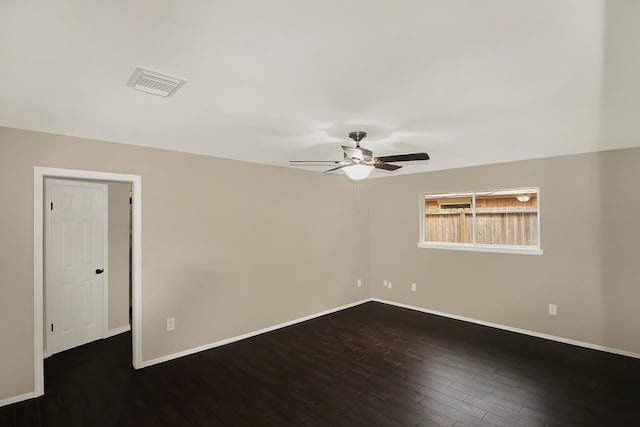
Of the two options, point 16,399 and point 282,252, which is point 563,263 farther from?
point 16,399

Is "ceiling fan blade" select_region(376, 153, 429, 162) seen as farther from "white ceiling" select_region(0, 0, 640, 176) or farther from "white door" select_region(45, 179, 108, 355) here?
"white door" select_region(45, 179, 108, 355)

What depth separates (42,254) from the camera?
9.48 feet

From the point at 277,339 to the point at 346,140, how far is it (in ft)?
9.03

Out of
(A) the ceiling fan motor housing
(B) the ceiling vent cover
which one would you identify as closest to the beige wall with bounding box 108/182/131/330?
(B) the ceiling vent cover

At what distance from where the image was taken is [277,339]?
4.21 meters

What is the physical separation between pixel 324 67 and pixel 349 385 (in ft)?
9.21

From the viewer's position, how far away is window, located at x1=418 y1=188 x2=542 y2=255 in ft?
14.5

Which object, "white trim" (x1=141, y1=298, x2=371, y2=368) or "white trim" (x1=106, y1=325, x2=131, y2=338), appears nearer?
"white trim" (x1=141, y1=298, x2=371, y2=368)

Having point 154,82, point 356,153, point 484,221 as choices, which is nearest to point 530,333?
point 484,221

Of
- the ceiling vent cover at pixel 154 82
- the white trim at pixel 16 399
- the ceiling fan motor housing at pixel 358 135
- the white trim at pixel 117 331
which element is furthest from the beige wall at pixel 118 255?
the ceiling fan motor housing at pixel 358 135

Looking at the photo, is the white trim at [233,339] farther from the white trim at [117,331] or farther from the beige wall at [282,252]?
the white trim at [117,331]

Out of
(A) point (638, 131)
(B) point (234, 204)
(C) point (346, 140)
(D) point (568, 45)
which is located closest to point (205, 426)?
(B) point (234, 204)

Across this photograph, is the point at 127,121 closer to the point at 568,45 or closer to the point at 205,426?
the point at 205,426

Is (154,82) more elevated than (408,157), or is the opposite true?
(154,82)
